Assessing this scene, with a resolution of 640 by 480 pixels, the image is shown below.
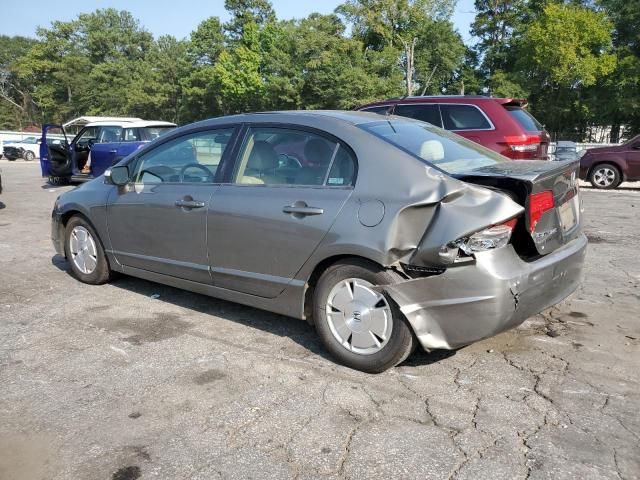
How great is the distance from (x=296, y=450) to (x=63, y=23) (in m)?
87.6

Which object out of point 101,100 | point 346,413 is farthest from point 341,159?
point 101,100

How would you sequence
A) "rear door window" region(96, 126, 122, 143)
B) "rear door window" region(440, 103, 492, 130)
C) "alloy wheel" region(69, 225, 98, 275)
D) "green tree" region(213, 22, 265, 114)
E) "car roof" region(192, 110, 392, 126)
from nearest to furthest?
"car roof" region(192, 110, 392, 126), "alloy wheel" region(69, 225, 98, 275), "rear door window" region(440, 103, 492, 130), "rear door window" region(96, 126, 122, 143), "green tree" region(213, 22, 265, 114)

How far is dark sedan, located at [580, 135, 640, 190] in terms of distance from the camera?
43.3 feet

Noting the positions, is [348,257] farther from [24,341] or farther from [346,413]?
[24,341]

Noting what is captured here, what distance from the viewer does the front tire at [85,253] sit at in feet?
16.9

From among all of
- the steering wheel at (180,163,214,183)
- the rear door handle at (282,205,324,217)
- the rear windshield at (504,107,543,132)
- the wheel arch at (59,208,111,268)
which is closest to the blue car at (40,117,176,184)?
the wheel arch at (59,208,111,268)

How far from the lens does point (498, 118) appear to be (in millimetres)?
8750

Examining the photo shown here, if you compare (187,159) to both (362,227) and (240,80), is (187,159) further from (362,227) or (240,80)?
(240,80)

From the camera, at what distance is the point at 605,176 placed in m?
13.5

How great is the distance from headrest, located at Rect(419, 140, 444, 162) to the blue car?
9758mm

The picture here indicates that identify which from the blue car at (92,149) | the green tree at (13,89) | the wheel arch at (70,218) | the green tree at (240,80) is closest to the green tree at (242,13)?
the green tree at (240,80)

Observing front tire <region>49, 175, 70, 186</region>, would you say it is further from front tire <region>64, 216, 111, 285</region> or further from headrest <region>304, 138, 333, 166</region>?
headrest <region>304, 138, 333, 166</region>

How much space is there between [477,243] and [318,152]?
1.23m

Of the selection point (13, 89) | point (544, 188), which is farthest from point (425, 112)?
point (13, 89)
